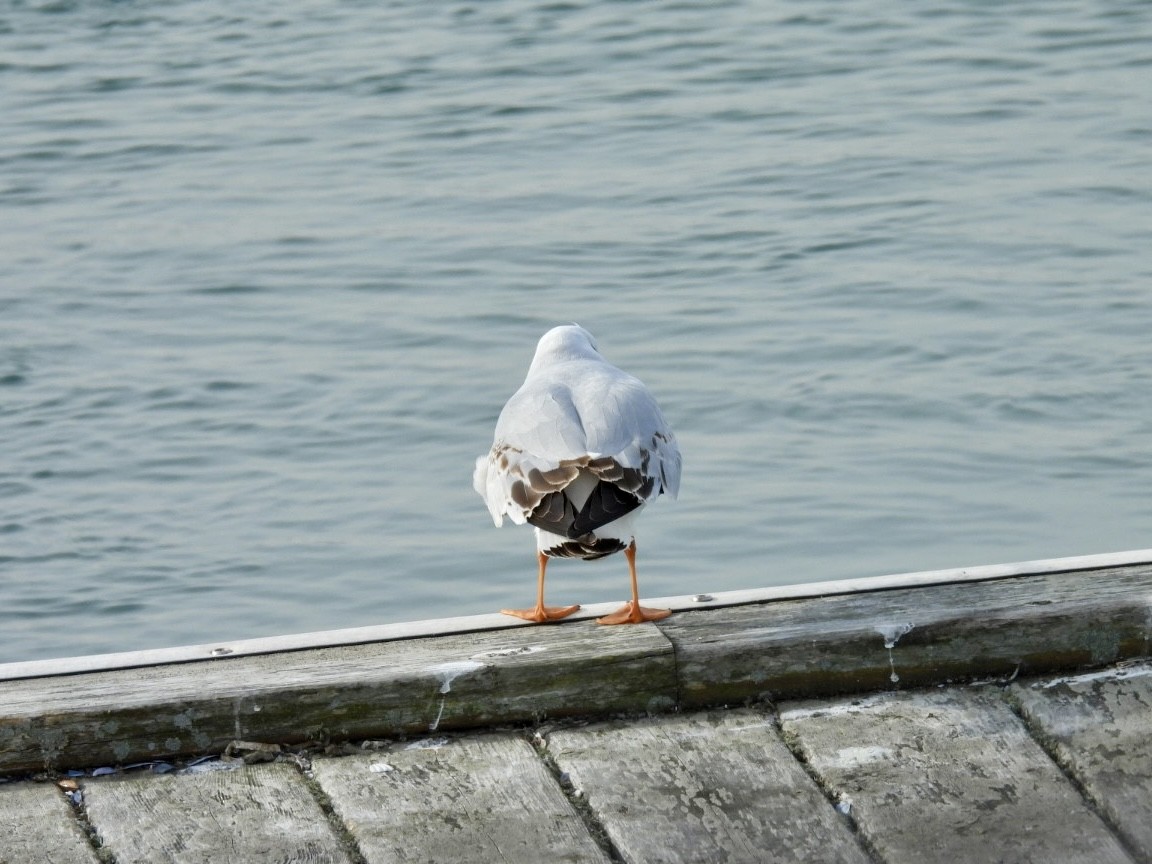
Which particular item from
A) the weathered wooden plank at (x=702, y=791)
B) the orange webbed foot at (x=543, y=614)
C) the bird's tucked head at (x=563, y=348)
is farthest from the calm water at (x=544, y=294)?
the weathered wooden plank at (x=702, y=791)

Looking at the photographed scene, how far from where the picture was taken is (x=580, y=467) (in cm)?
403

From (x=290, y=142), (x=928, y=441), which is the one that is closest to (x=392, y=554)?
(x=928, y=441)

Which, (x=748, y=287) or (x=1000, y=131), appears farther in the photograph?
(x=1000, y=131)

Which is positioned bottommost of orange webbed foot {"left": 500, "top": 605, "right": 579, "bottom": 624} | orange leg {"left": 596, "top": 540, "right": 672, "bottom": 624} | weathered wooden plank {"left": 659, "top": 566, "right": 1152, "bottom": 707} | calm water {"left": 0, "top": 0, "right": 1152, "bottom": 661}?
calm water {"left": 0, "top": 0, "right": 1152, "bottom": 661}

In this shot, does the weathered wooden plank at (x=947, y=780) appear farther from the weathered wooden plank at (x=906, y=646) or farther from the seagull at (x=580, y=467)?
the seagull at (x=580, y=467)

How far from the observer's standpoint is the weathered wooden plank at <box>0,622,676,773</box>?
3.17 meters

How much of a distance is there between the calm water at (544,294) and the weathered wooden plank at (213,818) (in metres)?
3.59

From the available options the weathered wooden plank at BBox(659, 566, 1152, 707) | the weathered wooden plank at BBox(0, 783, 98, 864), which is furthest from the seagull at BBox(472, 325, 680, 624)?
the weathered wooden plank at BBox(0, 783, 98, 864)

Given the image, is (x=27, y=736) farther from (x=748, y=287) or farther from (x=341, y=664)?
(x=748, y=287)

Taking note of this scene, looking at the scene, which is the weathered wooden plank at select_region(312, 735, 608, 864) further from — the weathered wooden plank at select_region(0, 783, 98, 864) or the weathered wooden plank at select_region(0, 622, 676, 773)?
the weathered wooden plank at select_region(0, 783, 98, 864)

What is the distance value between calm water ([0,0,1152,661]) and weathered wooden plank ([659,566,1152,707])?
3.43 metres

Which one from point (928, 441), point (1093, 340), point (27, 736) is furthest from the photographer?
point (1093, 340)

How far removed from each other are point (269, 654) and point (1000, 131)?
9945mm

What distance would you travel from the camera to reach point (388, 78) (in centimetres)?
1480
